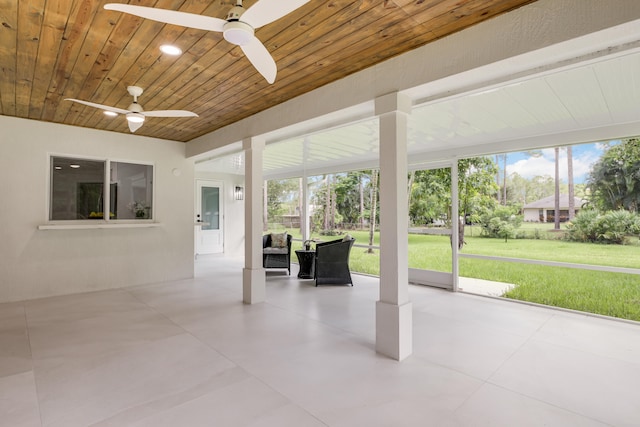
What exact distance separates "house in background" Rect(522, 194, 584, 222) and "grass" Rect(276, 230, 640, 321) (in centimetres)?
35

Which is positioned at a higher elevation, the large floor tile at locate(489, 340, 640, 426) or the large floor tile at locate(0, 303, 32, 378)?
the large floor tile at locate(0, 303, 32, 378)

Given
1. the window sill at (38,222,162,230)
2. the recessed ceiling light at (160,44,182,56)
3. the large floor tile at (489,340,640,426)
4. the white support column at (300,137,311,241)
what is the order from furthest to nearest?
the white support column at (300,137,311,241) < the window sill at (38,222,162,230) < the recessed ceiling light at (160,44,182,56) < the large floor tile at (489,340,640,426)

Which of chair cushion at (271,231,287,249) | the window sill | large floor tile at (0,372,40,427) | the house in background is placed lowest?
large floor tile at (0,372,40,427)

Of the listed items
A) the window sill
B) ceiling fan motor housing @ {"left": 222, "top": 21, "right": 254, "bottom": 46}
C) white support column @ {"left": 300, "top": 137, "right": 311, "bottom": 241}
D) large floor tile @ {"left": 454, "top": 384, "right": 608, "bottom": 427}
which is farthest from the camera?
white support column @ {"left": 300, "top": 137, "right": 311, "bottom": 241}

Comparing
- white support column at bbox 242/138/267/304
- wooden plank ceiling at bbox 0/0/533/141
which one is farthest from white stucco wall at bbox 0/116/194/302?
white support column at bbox 242/138/267/304

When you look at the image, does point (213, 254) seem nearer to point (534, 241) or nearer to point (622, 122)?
point (534, 241)

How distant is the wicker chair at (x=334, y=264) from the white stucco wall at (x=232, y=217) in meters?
4.61

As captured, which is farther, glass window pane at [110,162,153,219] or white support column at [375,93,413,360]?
glass window pane at [110,162,153,219]

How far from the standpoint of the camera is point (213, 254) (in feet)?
30.1

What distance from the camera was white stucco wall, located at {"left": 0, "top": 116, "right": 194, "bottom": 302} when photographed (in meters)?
4.55

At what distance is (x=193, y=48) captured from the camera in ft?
8.43

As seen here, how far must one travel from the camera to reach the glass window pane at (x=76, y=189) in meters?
4.98

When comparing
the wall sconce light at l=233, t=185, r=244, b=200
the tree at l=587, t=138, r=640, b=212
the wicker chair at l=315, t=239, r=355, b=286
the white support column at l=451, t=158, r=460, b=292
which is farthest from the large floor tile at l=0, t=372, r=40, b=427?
the wall sconce light at l=233, t=185, r=244, b=200

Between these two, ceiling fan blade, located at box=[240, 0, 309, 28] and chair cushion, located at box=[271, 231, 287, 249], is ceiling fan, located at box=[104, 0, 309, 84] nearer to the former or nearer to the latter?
ceiling fan blade, located at box=[240, 0, 309, 28]
